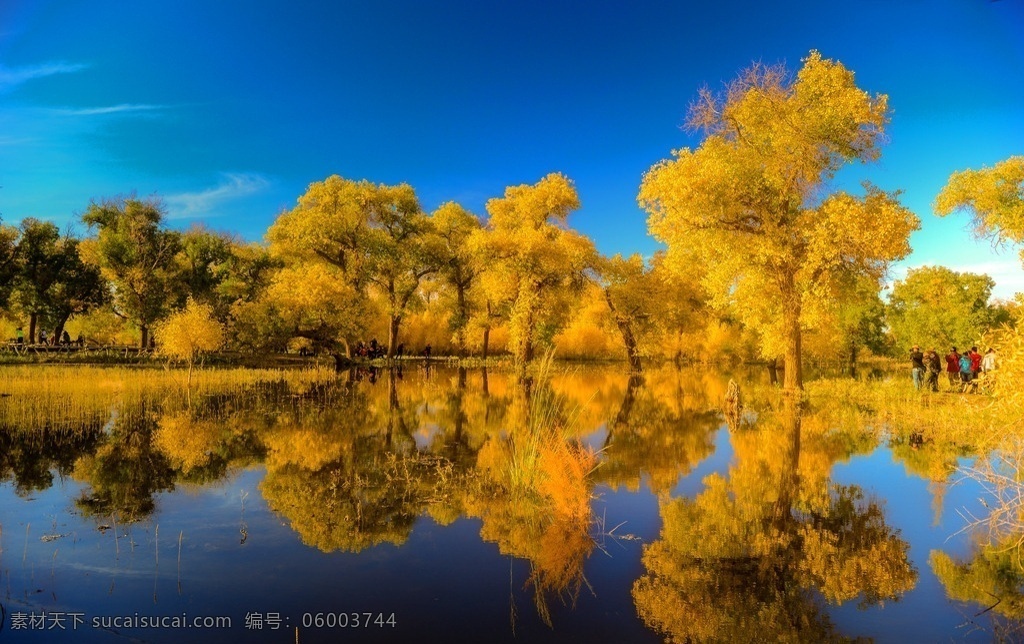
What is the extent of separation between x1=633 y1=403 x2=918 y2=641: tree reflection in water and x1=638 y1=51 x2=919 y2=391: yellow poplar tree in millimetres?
15045

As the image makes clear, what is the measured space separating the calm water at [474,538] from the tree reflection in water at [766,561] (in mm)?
34

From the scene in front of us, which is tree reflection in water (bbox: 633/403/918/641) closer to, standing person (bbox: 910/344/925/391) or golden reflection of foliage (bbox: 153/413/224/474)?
golden reflection of foliage (bbox: 153/413/224/474)

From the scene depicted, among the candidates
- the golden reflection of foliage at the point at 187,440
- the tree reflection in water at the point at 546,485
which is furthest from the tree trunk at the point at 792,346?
the golden reflection of foliage at the point at 187,440

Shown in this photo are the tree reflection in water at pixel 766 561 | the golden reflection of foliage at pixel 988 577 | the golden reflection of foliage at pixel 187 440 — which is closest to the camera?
the tree reflection in water at pixel 766 561

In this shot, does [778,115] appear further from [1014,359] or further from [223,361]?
[223,361]

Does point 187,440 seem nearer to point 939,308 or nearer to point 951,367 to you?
point 951,367

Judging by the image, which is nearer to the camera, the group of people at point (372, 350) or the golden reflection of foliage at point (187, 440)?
the golden reflection of foliage at point (187, 440)

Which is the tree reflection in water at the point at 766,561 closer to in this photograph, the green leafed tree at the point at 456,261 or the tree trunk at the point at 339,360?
the tree trunk at the point at 339,360

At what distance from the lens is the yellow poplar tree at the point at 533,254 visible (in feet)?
134

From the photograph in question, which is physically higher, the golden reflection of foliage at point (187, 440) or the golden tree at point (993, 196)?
the golden tree at point (993, 196)

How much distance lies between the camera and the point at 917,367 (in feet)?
84.0

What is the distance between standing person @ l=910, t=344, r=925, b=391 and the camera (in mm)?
24484

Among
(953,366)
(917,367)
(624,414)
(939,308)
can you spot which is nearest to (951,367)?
(953,366)

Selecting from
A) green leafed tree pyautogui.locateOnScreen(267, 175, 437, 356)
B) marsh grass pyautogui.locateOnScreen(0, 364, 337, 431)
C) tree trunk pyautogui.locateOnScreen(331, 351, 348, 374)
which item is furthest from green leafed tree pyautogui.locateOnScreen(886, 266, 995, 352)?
marsh grass pyautogui.locateOnScreen(0, 364, 337, 431)
